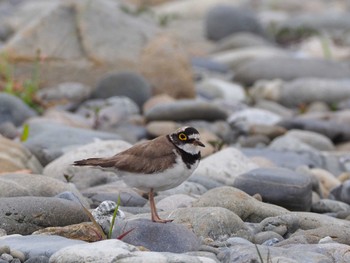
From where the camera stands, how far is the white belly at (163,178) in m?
6.03

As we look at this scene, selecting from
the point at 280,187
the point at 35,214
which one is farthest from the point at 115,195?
the point at 35,214

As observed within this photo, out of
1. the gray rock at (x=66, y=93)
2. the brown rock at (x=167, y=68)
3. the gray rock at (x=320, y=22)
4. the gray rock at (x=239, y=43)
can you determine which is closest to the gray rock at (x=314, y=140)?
the brown rock at (x=167, y=68)

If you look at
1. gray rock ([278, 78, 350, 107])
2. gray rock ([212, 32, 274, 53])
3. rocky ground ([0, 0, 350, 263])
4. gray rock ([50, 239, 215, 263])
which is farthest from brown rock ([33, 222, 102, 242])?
gray rock ([212, 32, 274, 53])

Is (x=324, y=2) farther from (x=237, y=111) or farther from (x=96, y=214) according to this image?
(x=96, y=214)

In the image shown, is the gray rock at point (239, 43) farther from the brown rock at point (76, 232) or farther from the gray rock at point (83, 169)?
the brown rock at point (76, 232)

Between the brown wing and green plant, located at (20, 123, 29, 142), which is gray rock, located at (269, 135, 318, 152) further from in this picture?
the brown wing

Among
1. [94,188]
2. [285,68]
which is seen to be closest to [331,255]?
[94,188]

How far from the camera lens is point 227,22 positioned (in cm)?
2347

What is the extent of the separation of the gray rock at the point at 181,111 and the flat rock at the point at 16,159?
347 cm

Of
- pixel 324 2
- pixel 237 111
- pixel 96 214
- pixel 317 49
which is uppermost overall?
pixel 96 214

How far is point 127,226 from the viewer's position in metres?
6.03

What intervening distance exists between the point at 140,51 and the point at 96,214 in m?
8.58

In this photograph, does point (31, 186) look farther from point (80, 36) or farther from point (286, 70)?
point (286, 70)

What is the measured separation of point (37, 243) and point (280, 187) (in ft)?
9.82
